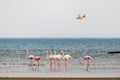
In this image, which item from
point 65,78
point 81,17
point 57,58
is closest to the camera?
point 65,78

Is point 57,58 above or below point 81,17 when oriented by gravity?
below

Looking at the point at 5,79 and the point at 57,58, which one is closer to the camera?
the point at 5,79

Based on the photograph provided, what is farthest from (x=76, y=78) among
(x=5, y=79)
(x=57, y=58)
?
(x=57, y=58)

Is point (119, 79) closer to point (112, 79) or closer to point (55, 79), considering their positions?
point (112, 79)

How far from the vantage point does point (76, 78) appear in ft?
45.8

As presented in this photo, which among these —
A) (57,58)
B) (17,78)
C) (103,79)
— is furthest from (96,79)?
(57,58)

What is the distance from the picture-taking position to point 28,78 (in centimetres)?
1395

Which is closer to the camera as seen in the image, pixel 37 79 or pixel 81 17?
pixel 37 79

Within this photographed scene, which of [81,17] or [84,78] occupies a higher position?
[81,17]

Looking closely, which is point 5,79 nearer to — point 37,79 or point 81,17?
point 37,79

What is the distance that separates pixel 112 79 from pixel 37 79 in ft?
7.24

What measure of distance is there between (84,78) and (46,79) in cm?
111

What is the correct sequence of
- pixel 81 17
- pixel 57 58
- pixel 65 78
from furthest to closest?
1. pixel 57 58
2. pixel 81 17
3. pixel 65 78

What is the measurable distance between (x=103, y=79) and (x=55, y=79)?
1412 millimetres
